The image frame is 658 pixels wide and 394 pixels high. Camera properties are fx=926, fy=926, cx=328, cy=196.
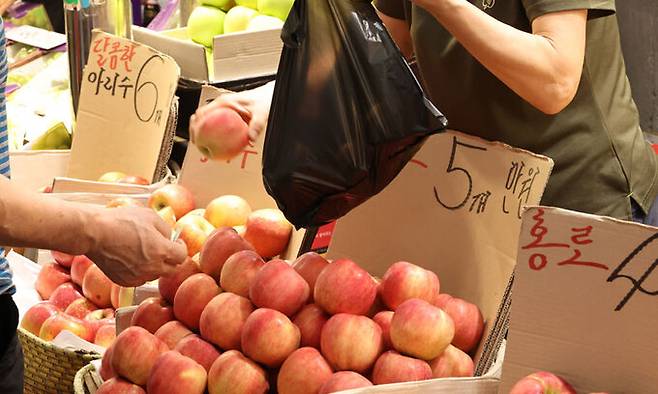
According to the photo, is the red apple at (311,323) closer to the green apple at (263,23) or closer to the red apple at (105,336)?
the red apple at (105,336)

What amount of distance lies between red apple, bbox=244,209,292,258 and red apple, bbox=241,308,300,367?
1.51 feet

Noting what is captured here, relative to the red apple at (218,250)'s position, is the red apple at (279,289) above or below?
above

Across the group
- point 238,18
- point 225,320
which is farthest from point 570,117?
point 238,18

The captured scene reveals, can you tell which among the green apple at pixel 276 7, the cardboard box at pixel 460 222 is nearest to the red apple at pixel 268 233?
the cardboard box at pixel 460 222

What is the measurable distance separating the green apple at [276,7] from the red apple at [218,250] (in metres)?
1.51

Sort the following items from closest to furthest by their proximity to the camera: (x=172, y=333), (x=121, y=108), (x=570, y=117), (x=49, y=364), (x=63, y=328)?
(x=172, y=333) → (x=570, y=117) → (x=49, y=364) → (x=63, y=328) → (x=121, y=108)

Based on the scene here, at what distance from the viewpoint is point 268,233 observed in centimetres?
203

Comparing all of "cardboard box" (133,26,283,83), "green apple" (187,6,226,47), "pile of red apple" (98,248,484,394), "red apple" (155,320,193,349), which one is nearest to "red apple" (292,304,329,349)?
"pile of red apple" (98,248,484,394)

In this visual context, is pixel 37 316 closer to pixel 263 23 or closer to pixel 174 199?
pixel 174 199

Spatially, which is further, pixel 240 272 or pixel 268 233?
pixel 268 233

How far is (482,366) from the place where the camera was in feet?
5.22

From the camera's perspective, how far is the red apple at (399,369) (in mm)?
1500

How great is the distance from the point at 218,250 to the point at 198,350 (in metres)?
0.24

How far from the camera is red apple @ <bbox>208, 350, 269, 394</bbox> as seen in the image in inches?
60.6
